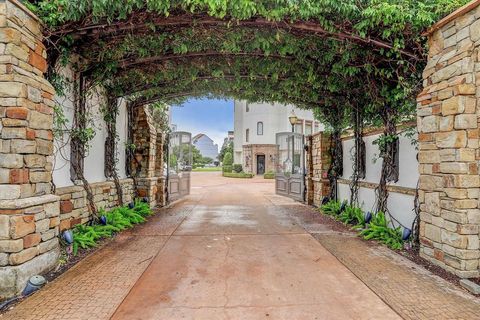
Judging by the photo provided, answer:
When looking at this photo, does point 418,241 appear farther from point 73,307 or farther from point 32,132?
point 32,132

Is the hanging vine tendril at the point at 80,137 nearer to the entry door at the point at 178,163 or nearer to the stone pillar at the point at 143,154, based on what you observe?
the stone pillar at the point at 143,154

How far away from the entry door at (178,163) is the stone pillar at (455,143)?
722 cm

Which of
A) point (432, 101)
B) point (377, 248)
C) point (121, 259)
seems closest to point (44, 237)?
point (121, 259)

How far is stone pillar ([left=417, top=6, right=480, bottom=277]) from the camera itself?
303 cm

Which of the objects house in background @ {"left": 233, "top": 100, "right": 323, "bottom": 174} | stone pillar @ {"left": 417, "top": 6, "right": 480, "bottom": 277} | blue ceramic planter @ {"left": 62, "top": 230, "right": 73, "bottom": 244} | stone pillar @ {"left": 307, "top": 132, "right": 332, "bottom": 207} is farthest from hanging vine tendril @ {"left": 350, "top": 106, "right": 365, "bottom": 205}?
house in background @ {"left": 233, "top": 100, "right": 323, "bottom": 174}

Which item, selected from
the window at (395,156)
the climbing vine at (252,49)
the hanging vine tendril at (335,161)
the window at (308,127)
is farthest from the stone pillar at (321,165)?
the window at (308,127)

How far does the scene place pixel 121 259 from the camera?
373 cm

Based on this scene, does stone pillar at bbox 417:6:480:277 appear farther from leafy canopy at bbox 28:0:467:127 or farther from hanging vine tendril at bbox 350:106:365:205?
hanging vine tendril at bbox 350:106:365:205

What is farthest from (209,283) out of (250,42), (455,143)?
(250,42)

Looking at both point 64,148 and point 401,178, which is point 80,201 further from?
point 401,178

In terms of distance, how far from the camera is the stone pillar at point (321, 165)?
25.3ft

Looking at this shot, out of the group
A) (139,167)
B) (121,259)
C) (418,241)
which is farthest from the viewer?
(139,167)

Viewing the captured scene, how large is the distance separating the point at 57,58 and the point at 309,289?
4520 mm

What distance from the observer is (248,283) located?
3.02 m
